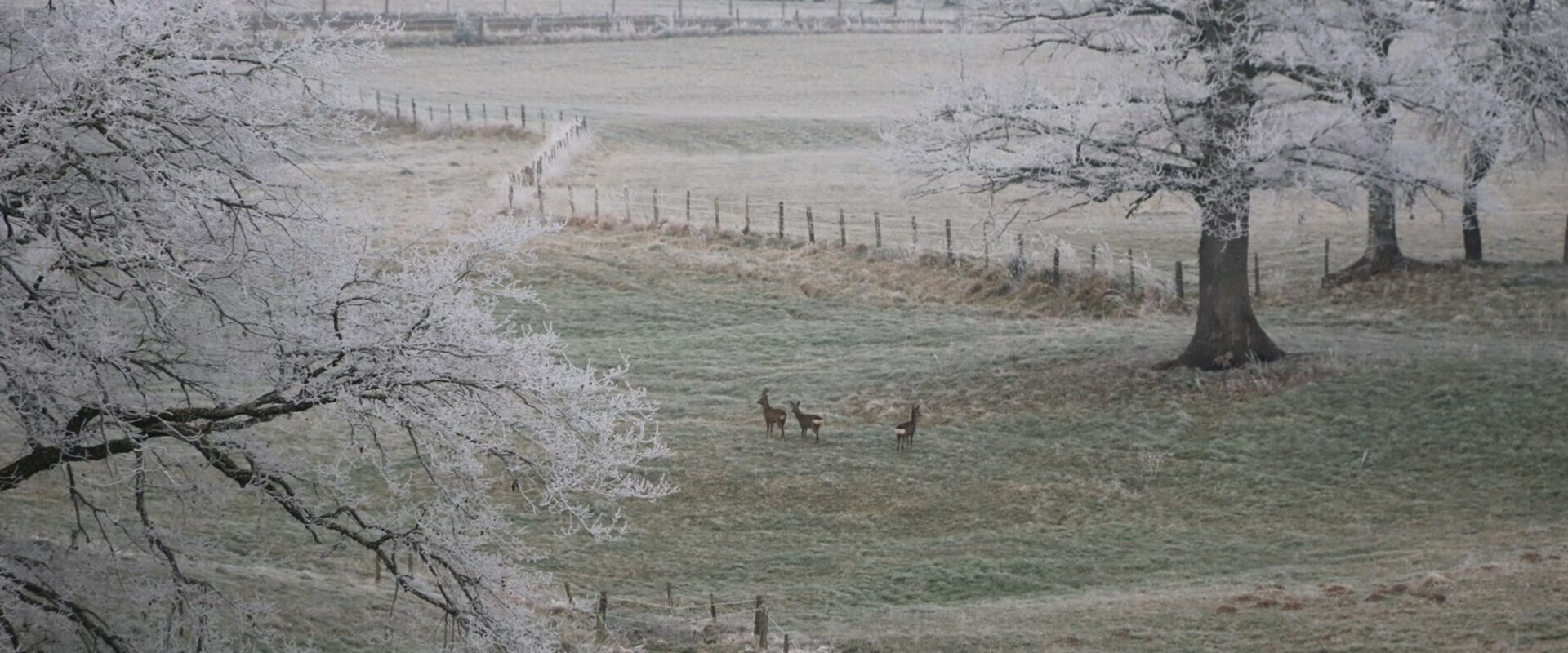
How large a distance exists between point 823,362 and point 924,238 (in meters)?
9.54

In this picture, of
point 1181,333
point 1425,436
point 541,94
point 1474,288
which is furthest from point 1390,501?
point 541,94

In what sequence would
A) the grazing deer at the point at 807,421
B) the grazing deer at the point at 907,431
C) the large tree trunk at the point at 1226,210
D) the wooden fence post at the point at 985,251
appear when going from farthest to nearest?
1. the wooden fence post at the point at 985,251
2. the large tree trunk at the point at 1226,210
3. the grazing deer at the point at 807,421
4. the grazing deer at the point at 907,431

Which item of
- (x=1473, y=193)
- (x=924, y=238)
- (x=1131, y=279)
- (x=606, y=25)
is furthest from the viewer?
(x=606, y=25)

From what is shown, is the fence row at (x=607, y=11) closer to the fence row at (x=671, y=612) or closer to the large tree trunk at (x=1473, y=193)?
the large tree trunk at (x=1473, y=193)

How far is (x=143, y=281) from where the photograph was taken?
36.7ft

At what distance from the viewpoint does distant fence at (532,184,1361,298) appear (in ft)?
106

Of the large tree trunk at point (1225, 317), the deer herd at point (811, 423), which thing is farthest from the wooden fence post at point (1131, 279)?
the deer herd at point (811, 423)

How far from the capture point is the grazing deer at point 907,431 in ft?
76.6

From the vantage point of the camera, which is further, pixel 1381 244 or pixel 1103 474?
pixel 1381 244

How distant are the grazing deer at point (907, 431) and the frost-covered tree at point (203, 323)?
404 inches

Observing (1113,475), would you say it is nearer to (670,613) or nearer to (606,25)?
(670,613)

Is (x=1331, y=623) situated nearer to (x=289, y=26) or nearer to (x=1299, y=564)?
(x=1299, y=564)

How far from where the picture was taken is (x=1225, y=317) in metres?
25.7

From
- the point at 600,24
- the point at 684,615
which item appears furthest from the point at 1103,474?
the point at 600,24
